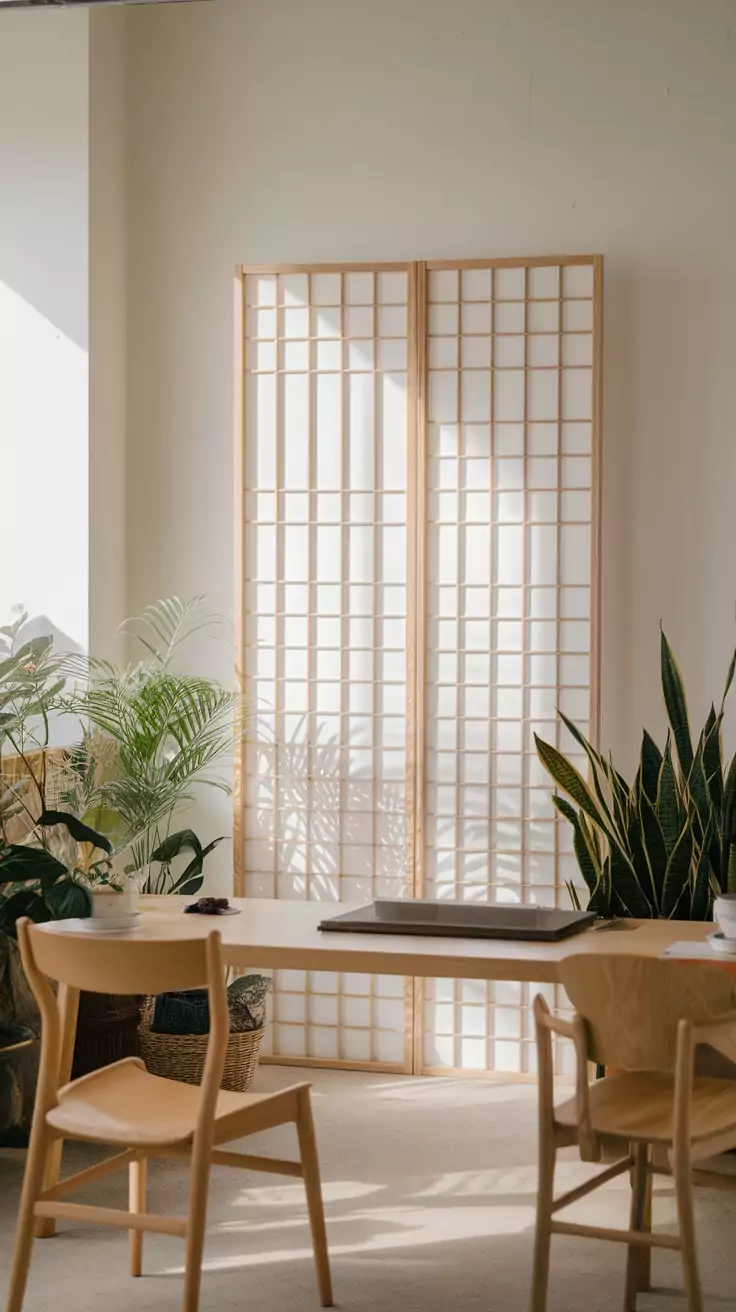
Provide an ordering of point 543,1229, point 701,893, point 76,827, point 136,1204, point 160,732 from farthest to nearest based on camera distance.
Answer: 1. point 160,732
2. point 701,893
3. point 76,827
4. point 136,1204
5. point 543,1229

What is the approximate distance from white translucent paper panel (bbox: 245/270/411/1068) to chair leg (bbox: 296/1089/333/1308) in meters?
1.92

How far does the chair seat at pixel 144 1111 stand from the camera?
2836mm

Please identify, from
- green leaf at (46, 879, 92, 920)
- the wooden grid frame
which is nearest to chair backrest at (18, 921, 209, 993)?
green leaf at (46, 879, 92, 920)

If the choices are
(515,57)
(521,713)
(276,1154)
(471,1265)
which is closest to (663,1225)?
(471,1265)

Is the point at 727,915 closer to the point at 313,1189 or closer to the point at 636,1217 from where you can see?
the point at 636,1217

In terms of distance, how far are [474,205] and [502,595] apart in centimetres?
134

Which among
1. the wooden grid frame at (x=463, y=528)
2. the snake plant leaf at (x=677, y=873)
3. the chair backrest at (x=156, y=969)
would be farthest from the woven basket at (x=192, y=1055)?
the chair backrest at (x=156, y=969)

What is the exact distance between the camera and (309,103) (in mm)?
5266

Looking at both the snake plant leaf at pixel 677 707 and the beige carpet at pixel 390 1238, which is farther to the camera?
the snake plant leaf at pixel 677 707

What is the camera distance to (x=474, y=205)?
513 cm

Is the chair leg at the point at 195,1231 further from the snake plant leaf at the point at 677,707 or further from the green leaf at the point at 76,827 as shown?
the snake plant leaf at the point at 677,707

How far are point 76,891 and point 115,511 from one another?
6.54ft

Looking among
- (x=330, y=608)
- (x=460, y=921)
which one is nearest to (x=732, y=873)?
(x=460, y=921)

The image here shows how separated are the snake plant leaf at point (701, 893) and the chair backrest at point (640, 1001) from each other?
152 centimetres
